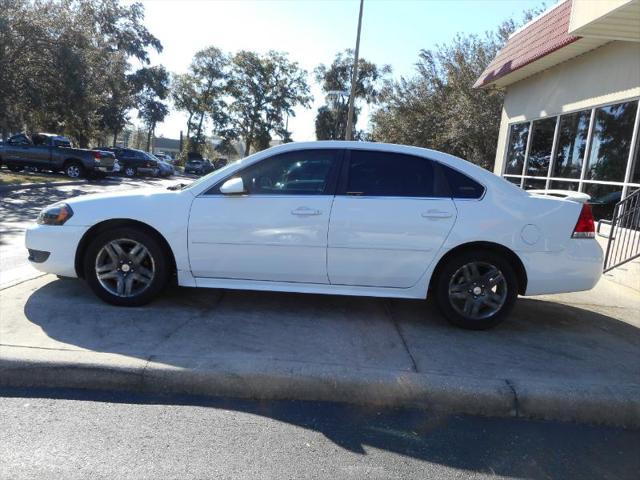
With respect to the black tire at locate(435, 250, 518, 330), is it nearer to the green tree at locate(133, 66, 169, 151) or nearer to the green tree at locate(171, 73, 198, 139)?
the green tree at locate(133, 66, 169, 151)

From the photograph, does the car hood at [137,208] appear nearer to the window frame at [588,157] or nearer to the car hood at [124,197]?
the car hood at [124,197]

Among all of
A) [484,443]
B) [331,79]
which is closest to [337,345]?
[484,443]

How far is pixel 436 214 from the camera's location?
4.55 metres

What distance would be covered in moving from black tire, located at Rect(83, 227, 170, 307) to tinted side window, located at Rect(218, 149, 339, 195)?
0.98m

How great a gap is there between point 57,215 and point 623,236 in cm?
758

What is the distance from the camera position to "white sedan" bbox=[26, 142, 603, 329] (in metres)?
4.54

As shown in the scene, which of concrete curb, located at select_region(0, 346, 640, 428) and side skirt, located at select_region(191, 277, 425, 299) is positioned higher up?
side skirt, located at select_region(191, 277, 425, 299)

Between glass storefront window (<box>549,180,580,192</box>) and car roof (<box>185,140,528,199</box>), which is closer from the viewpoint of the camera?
car roof (<box>185,140,528,199</box>)

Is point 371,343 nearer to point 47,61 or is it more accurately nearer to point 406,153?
point 406,153

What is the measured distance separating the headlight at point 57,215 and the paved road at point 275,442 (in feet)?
5.85

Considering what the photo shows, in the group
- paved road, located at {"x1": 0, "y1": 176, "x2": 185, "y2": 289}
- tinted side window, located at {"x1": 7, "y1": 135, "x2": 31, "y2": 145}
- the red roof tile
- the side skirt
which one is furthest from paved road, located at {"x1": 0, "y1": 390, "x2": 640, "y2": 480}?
tinted side window, located at {"x1": 7, "y1": 135, "x2": 31, "y2": 145}

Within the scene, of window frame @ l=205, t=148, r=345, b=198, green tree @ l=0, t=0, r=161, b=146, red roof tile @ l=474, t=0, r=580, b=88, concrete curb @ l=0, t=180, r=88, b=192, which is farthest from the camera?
green tree @ l=0, t=0, r=161, b=146

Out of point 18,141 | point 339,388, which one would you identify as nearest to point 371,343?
point 339,388

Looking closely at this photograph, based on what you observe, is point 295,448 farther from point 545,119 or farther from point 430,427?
point 545,119
